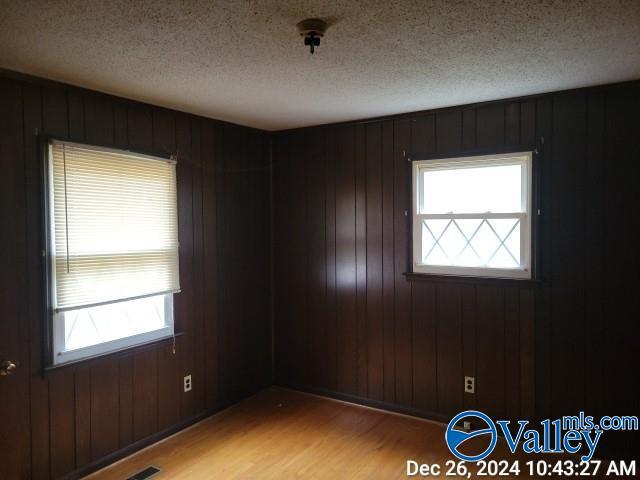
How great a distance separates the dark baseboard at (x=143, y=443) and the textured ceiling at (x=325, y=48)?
2.36 meters

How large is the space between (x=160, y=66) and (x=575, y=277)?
2.87 metres

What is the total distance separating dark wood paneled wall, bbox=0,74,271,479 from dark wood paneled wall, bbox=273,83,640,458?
0.40m

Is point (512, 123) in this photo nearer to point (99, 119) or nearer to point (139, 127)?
point (139, 127)

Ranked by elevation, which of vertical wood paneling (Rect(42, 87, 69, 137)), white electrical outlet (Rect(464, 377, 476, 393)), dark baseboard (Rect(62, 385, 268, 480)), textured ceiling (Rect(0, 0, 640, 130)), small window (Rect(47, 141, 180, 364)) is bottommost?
dark baseboard (Rect(62, 385, 268, 480))

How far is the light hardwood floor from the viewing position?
9.54 ft

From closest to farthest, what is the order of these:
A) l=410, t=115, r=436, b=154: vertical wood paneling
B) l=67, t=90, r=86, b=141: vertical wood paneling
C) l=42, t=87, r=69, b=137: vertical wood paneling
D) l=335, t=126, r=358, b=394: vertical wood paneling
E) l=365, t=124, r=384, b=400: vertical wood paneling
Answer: l=42, t=87, r=69, b=137: vertical wood paneling
l=67, t=90, r=86, b=141: vertical wood paneling
l=410, t=115, r=436, b=154: vertical wood paneling
l=365, t=124, r=384, b=400: vertical wood paneling
l=335, t=126, r=358, b=394: vertical wood paneling

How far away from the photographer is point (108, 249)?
115 inches

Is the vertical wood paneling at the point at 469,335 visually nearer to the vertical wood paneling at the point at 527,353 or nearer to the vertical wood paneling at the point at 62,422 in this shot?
the vertical wood paneling at the point at 527,353

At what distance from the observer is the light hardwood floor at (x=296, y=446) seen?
2908 mm

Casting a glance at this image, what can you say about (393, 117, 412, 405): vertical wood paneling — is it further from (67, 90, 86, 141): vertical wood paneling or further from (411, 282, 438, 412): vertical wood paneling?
(67, 90, 86, 141): vertical wood paneling

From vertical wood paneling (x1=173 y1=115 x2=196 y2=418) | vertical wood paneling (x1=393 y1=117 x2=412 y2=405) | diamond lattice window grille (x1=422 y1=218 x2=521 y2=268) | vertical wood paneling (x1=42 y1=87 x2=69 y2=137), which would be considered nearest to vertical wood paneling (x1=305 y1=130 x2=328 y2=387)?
vertical wood paneling (x1=393 y1=117 x2=412 y2=405)

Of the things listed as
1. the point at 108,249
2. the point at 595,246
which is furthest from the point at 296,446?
the point at 595,246

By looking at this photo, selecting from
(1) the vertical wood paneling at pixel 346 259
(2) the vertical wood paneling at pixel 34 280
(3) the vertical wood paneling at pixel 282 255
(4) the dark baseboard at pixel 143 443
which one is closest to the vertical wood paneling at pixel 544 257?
(1) the vertical wood paneling at pixel 346 259

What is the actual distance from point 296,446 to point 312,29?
8.86ft
